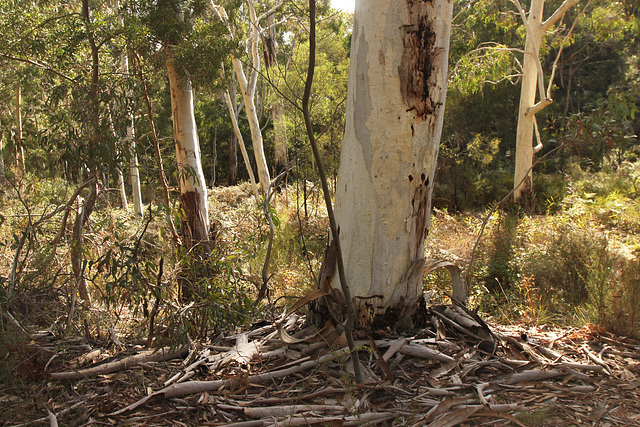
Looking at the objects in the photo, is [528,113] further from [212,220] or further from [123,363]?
[123,363]

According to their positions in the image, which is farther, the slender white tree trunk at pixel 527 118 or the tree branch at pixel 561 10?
the slender white tree trunk at pixel 527 118

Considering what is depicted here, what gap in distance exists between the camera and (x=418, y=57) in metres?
2.63

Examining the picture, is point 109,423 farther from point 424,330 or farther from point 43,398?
point 424,330

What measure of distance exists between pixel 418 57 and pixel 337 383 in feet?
6.10

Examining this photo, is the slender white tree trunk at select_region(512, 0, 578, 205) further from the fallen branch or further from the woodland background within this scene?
the fallen branch

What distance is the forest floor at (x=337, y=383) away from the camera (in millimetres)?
2170

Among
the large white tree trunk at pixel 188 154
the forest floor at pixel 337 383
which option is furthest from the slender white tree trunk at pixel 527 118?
the forest floor at pixel 337 383

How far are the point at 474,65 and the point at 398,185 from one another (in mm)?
9349

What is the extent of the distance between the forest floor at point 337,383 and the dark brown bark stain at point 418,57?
1.40 meters

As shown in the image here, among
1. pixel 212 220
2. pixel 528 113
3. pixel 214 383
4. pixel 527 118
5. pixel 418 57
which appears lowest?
pixel 214 383

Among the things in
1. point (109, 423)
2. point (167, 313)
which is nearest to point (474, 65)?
point (167, 313)

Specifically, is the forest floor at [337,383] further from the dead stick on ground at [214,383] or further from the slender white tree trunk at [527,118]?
the slender white tree trunk at [527,118]

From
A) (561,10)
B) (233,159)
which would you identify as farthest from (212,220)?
(233,159)

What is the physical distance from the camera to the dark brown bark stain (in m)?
2.61
